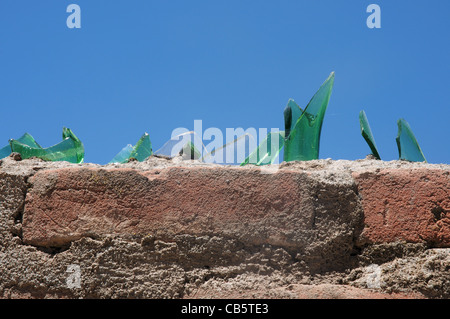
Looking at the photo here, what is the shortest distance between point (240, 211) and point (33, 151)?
0.71m

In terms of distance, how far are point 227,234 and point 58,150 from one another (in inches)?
26.4

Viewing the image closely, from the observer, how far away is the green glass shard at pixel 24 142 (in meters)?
1.78

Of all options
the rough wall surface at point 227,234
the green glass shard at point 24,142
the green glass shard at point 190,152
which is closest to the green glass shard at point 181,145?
the green glass shard at point 190,152

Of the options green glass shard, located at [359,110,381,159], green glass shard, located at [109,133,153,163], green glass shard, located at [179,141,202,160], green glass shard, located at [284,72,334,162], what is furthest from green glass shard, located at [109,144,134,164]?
green glass shard, located at [359,110,381,159]

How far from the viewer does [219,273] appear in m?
1.36

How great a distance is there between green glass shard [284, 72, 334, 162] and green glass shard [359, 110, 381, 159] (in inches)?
4.9

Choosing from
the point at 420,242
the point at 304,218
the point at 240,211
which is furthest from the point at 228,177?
the point at 420,242

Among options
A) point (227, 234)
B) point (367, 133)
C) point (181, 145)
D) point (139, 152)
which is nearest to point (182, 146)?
point (181, 145)

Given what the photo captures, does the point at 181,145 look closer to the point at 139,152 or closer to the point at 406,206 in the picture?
the point at 139,152

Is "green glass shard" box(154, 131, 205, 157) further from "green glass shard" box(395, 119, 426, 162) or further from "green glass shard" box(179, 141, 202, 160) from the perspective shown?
"green glass shard" box(395, 119, 426, 162)

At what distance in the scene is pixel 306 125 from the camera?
1.67 m

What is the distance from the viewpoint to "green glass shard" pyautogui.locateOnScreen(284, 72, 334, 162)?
5.39 ft

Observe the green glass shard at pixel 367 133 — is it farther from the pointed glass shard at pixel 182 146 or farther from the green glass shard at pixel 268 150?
the pointed glass shard at pixel 182 146

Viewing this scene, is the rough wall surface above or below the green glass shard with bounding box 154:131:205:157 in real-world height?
below
